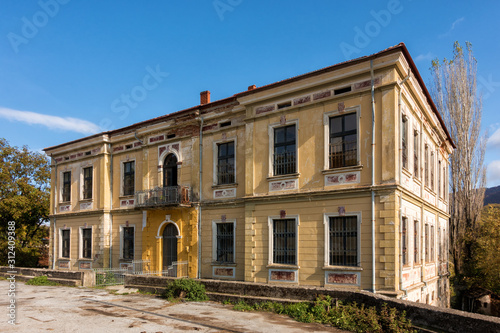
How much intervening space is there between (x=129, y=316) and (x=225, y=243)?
20.8ft

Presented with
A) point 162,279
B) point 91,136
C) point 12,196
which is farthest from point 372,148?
point 12,196

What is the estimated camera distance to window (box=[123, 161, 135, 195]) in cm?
2175

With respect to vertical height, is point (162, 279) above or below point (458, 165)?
below

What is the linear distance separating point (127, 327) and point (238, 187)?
314 inches

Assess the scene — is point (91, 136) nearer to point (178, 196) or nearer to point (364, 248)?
point (178, 196)

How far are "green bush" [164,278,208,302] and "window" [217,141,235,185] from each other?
4938mm

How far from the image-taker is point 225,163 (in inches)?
703

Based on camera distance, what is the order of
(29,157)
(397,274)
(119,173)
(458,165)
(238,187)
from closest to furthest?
(397,274)
(238,187)
(119,173)
(458,165)
(29,157)

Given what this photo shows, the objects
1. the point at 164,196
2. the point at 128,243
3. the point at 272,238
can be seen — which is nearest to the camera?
the point at 272,238

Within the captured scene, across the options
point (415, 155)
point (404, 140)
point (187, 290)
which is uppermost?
point (404, 140)

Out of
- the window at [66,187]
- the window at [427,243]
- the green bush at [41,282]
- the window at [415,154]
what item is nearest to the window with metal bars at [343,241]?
the window at [415,154]

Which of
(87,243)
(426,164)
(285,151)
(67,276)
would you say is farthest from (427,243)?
(87,243)

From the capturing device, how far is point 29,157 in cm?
2991

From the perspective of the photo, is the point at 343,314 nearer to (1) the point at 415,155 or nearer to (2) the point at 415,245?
(2) the point at 415,245
